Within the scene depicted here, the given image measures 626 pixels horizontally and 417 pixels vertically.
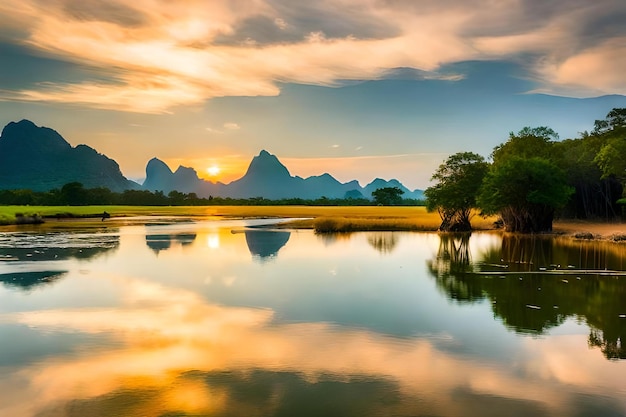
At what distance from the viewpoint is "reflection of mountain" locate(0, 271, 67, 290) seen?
78.7 ft

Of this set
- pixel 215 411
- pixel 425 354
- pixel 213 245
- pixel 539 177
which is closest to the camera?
pixel 215 411

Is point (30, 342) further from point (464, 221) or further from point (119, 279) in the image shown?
point (464, 221)

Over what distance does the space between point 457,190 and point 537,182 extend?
878 cm

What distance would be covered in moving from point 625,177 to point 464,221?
57.1ft

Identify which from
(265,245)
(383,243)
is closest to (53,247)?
(265,245)

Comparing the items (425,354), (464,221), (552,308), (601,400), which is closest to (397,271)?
(552,308)

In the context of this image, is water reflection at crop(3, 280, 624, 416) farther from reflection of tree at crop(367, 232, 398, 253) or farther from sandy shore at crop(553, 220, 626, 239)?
sandy shore at crop(553, 220, 626, 239)

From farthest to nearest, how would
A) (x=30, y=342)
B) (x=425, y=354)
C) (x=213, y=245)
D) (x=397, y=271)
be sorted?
(x=213, y=245)
(x=397, y=271)
(x=30, y=342)
(x=425, y=354)

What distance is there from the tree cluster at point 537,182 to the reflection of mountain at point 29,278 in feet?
138

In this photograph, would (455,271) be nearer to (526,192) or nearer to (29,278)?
(29,278)

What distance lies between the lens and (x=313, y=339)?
14570 millimetres

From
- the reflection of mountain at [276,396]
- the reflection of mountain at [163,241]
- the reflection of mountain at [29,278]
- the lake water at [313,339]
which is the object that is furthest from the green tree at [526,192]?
the reflection of mountain at [276,396]

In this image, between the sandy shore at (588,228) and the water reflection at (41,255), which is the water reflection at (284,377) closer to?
the water reflection at (41,255)

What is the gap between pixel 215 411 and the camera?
9492 millimetres
